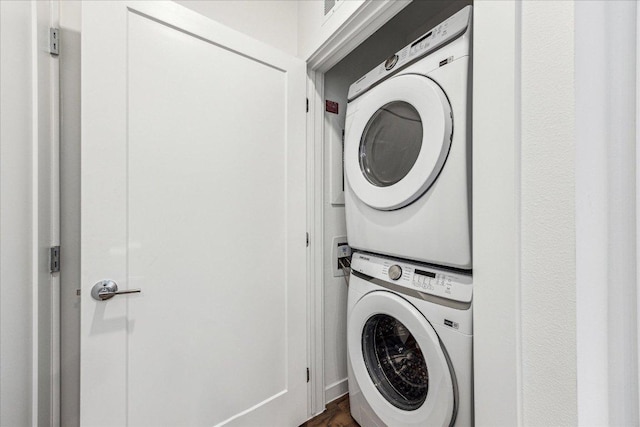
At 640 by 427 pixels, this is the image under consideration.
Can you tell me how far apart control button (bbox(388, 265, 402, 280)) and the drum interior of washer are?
209mm

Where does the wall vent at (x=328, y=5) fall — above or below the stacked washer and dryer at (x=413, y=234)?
above

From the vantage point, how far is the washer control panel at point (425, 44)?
88 centimetres

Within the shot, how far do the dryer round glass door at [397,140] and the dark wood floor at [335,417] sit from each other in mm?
1211

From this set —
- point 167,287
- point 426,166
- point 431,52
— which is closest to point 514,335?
point 426,166

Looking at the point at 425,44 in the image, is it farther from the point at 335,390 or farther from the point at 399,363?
the point at 335,390

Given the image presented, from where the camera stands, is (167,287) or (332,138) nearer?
(167,287)

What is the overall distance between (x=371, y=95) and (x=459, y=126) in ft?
1.60

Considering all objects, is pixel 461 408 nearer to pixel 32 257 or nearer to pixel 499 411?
pixel 499 411

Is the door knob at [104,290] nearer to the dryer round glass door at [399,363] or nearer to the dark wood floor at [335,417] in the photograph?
the dryer round glass door at [399,363]

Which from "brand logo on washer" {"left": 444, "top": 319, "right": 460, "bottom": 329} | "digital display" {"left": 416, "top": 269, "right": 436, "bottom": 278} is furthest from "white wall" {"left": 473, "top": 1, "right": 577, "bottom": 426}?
"digital display" {"left": 416, "top": 269, "right": 436, "bottom": 278}

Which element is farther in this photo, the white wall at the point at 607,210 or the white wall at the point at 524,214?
the white wall at the point at 524,214

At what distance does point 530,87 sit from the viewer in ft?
1.84

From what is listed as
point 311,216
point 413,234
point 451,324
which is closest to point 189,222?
point 311,216

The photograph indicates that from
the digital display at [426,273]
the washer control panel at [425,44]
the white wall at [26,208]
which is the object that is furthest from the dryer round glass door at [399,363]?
the white wall at [26,208]
